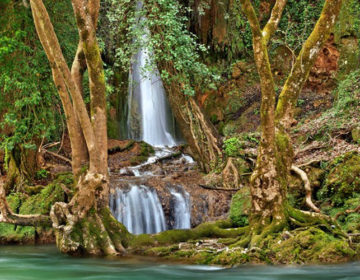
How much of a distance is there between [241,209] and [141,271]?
3769 millimetres

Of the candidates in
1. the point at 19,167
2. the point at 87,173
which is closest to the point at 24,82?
the point at 19,167

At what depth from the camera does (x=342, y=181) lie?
10.7m

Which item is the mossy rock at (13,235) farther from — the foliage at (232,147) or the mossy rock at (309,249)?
the mossy rock at (309,249)

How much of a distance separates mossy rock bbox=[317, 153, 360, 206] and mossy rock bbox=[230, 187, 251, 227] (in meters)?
1.84

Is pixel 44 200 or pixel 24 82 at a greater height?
pixel 24 82

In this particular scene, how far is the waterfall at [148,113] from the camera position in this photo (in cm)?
2269

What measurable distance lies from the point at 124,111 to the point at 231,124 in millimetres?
6355

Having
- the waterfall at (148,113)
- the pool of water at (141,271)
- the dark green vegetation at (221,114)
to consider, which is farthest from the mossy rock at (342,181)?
the waterfall at (148,113)

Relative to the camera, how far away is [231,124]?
20141 millimetres

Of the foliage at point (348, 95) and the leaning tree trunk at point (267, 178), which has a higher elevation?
the foliage at point (348, 95)

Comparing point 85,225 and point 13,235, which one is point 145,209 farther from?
point 85,225

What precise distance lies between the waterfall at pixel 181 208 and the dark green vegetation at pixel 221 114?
74.1 inches

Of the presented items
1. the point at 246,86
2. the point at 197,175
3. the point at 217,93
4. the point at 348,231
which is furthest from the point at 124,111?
the point at 348,231

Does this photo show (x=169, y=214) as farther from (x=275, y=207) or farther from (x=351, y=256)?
(x=351, y=256)
